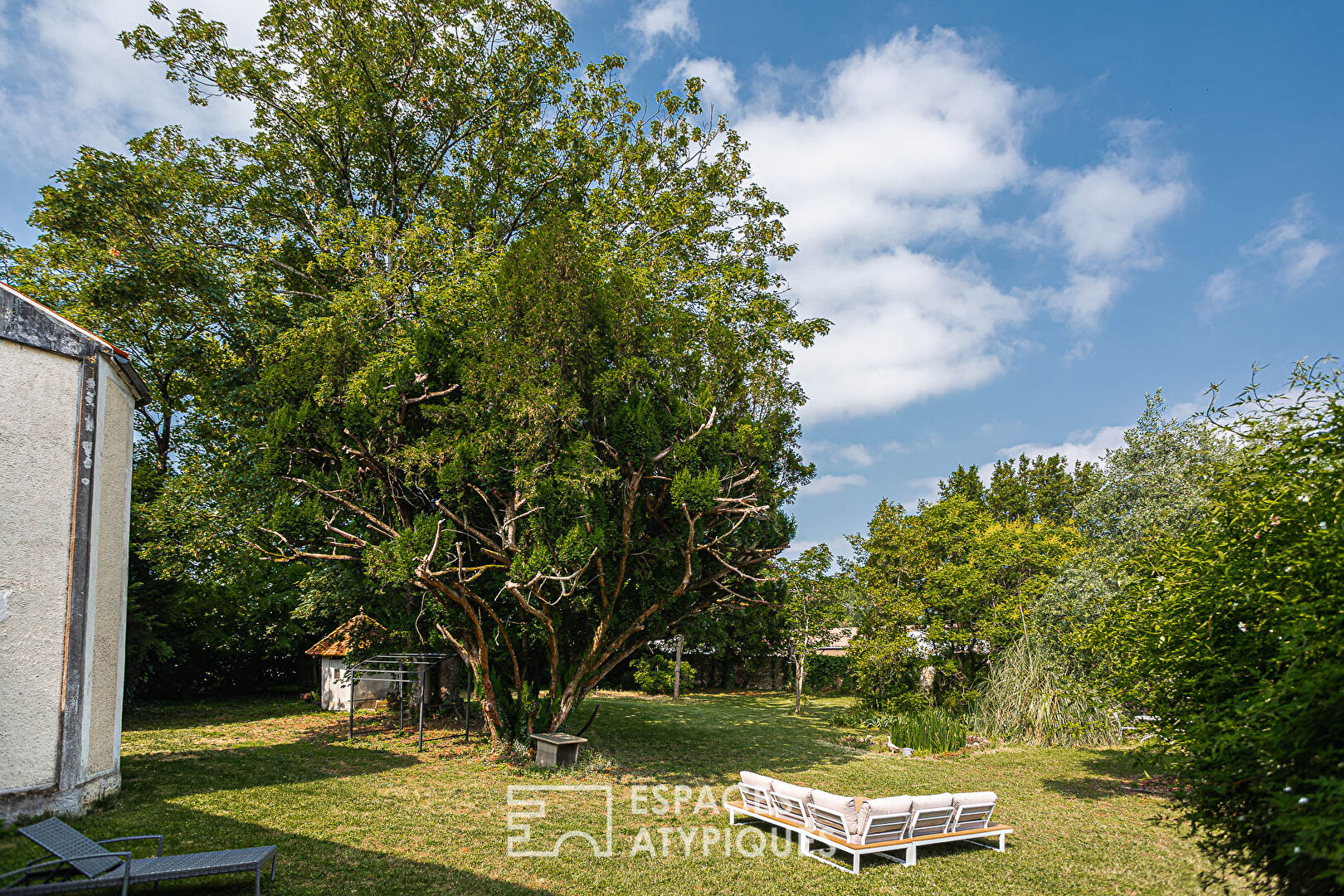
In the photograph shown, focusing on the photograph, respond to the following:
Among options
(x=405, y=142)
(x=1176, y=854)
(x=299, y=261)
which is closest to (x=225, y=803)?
(x=1176, y=854)

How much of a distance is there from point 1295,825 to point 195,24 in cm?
2233

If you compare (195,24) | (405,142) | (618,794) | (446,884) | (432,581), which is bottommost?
(618,794)

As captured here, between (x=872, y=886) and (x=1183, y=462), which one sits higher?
(x=1183, y=462)

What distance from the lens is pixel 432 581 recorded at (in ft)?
39.5

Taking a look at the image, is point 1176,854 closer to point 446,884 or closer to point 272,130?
point 446,884

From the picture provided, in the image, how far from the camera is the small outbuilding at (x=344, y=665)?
19016 millimetres

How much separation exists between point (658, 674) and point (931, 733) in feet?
34.7

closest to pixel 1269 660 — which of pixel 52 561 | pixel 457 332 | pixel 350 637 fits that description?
pixel 52 561

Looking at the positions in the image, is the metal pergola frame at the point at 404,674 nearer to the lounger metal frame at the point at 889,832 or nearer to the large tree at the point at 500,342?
the large tree at the point at 500,342

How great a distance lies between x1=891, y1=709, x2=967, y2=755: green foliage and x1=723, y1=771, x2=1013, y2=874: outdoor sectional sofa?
7.71 metres

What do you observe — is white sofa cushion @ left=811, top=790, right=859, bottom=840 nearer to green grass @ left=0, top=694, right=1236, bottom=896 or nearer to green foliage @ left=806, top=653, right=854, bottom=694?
green grass @ left=0, top=694, right=1236, bottom=896

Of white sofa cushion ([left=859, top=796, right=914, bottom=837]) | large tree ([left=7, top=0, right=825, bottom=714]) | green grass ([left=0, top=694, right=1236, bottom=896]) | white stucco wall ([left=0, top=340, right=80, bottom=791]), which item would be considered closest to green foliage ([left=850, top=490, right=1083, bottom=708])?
green grass ([left=0, top=694, right=1236, bottom=896])

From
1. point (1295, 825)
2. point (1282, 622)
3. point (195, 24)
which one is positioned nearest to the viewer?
point (1295, 825)

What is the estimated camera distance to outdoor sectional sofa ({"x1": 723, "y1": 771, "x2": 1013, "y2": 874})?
824 cm
